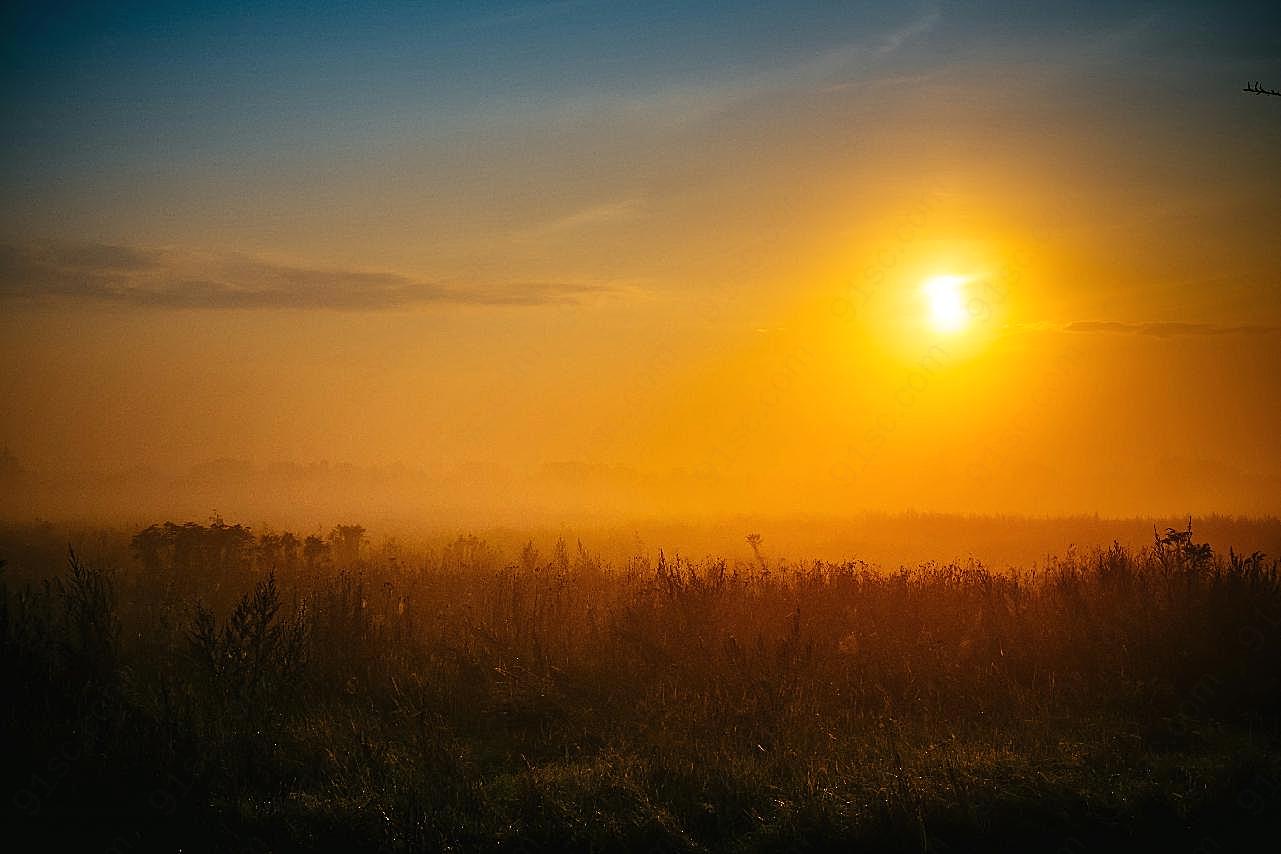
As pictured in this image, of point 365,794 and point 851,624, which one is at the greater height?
point 851,624

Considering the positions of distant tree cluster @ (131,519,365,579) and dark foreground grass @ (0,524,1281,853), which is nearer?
dark foreground grass @ (0,524,1281,853)

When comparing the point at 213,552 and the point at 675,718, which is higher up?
the point at 213,552

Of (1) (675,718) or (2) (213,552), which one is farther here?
(2) (213,552)

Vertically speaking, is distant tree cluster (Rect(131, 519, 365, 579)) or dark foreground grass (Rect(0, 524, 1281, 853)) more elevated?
distant tree cluster (Rect(131, 519, 365, 579))

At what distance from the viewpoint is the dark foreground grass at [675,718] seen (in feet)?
21.6

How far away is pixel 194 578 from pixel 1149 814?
14363 mm

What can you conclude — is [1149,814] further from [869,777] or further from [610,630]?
[610,630]

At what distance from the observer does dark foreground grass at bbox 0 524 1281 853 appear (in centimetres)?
658

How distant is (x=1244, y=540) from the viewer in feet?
92.5

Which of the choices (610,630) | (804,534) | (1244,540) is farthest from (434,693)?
(804,534)

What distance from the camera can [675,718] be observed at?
29.1 ft

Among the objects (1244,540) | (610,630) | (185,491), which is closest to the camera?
(610,630)

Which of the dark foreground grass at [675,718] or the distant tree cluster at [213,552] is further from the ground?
the distant tree cluster at [213,552]

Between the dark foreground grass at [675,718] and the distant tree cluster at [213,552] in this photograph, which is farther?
the distant tree cluster at [213,552]
